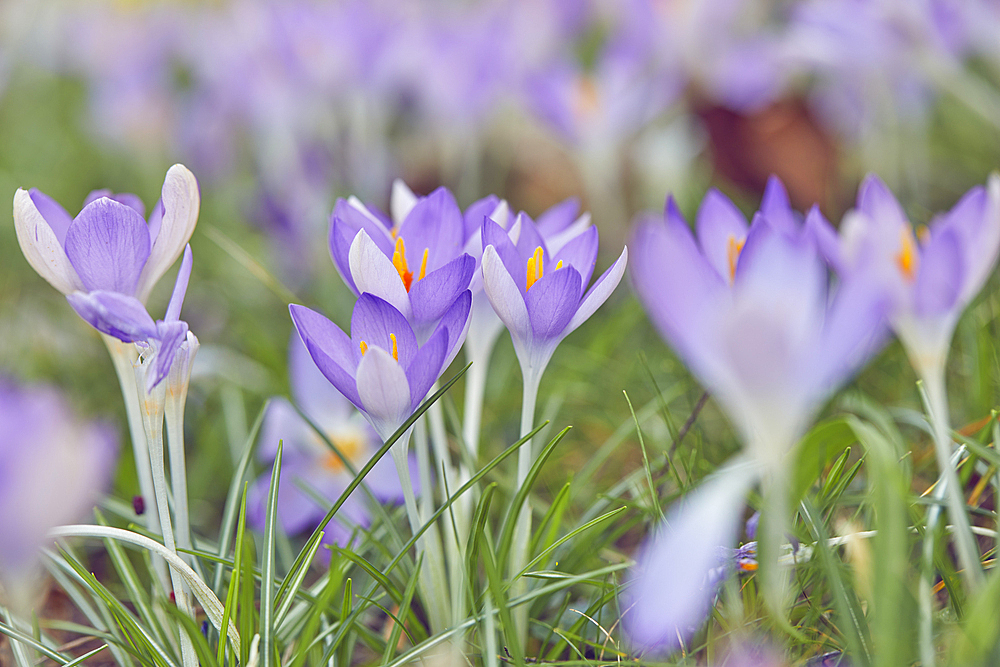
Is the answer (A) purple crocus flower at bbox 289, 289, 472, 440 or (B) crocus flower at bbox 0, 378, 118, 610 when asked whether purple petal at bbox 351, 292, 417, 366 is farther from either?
(B) crocus flower at bbox 0, 378, 118, 610

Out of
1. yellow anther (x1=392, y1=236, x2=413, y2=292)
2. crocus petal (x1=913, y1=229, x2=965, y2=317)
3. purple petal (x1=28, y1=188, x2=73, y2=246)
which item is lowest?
crocus petal (x1=913, y1=229, x2=965, y2=317)

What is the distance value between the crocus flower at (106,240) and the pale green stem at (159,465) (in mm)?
74

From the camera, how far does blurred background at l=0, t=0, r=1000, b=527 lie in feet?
4.01

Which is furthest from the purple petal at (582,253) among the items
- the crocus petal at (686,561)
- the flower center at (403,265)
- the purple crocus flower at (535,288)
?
the crocus petal at (686,561)

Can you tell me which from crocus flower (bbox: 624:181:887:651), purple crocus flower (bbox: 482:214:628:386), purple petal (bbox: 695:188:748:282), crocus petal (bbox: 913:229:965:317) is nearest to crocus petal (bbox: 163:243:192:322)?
purple crocus flower (bbox: 482:214:628:386)

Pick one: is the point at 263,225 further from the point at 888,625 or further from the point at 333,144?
the point at 888,625

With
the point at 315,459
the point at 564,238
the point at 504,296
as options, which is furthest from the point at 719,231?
the point at 315,459

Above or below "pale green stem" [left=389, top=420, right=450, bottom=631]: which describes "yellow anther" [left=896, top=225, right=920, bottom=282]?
above

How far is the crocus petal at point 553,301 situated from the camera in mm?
581

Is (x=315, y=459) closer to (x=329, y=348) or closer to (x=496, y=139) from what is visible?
(x=329, y=348)

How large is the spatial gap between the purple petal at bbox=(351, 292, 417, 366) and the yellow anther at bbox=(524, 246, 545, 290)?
0.38ft

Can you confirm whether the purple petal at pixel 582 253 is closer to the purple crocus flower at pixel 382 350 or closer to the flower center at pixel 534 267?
the flower center at pixel 534 267

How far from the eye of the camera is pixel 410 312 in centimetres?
59

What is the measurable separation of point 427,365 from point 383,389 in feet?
0.12
